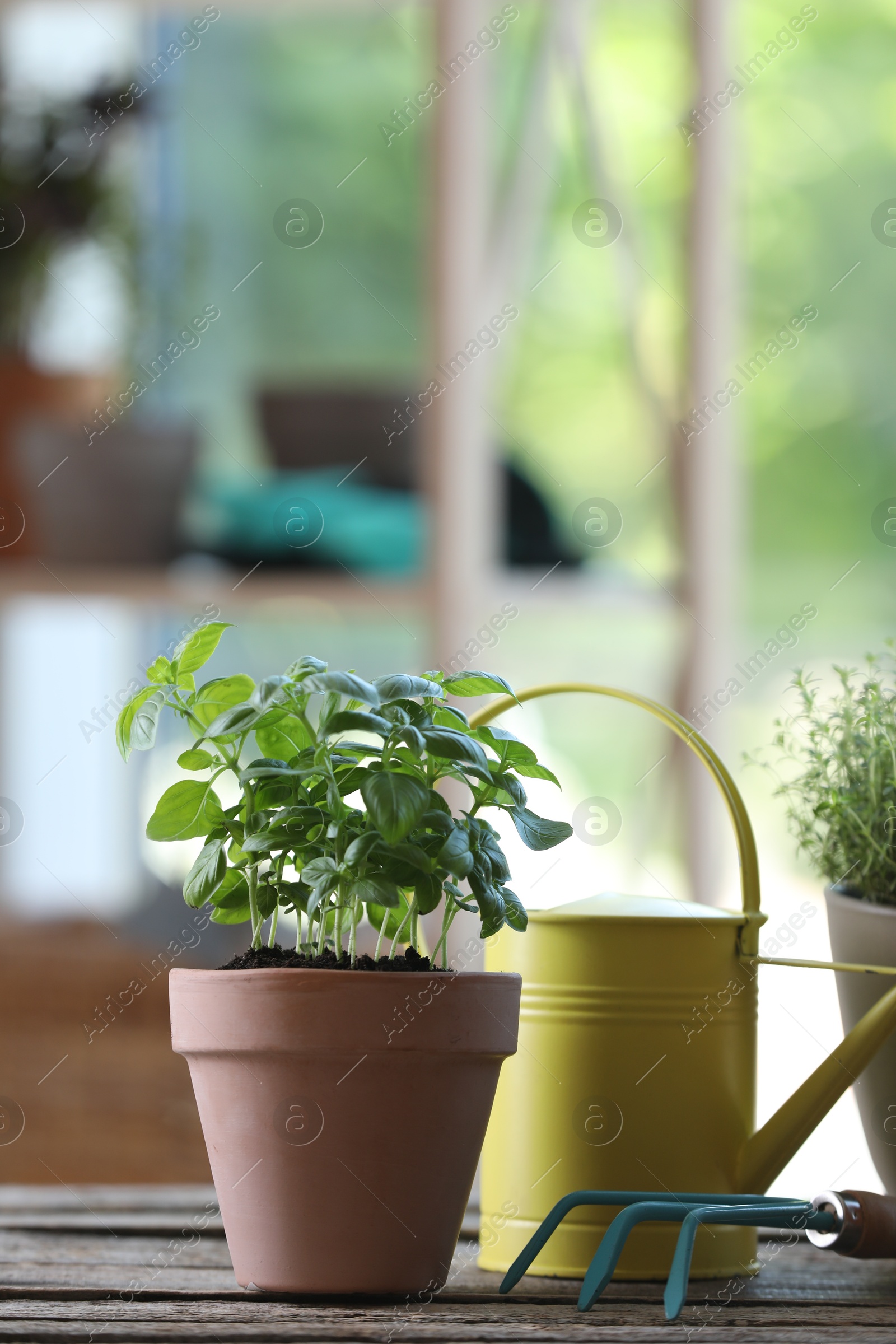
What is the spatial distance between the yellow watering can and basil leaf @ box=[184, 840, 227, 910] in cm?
17

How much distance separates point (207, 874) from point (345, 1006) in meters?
0.09

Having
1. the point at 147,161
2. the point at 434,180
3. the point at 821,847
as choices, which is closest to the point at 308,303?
the point at 147,161

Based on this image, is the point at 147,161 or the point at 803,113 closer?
the point at 147,161

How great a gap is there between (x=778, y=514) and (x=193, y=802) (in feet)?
8.81

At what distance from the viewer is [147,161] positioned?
2.46 meters

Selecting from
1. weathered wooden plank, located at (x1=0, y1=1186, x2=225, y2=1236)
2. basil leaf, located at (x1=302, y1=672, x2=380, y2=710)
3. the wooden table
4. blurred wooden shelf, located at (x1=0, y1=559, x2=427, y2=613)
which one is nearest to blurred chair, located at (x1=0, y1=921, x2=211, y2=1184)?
blurred wooden shelf, located at (x1=0, y1=559, x2=427, y2=613)

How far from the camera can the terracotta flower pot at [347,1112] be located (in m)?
0.61

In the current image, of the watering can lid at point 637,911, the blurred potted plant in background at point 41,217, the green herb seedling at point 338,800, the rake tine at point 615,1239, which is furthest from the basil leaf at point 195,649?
A: the blurred potted plant in background at point 41,217

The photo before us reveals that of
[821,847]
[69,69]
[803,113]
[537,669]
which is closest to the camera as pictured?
[821,847]

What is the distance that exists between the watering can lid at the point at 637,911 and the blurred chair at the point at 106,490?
1.20 metres

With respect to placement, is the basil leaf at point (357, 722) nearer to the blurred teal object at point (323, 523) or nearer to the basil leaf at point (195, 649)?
the basil leaf at point (195, 649)

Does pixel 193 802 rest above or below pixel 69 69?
below

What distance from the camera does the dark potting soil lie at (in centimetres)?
63

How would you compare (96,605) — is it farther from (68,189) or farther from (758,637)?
(758,637)
